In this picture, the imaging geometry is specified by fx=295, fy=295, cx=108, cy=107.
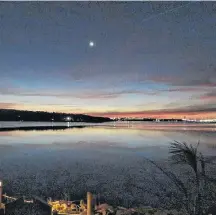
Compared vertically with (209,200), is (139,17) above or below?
above

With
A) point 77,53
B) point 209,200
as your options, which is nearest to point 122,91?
point 77,53

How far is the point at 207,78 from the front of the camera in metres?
5.25

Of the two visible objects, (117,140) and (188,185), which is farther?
(117,140)

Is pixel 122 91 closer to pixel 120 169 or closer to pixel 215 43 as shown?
pixel 120 169

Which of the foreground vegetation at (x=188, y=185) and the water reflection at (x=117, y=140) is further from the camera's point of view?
the water reflection at (x=117, y=140)

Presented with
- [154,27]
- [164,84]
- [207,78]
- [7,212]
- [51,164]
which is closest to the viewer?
[7,212]

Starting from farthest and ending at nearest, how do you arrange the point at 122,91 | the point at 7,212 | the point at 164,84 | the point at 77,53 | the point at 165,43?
the point at 122,91, the point at 164,84, the point at 77,53, the point at 165,43, the point at 7,212

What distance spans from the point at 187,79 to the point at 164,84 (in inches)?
18.1

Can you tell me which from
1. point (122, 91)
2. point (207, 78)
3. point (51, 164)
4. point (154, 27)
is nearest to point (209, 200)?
point (154, 27)

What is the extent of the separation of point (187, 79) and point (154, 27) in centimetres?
242

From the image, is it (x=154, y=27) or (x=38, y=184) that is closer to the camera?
(x=154, y=27)

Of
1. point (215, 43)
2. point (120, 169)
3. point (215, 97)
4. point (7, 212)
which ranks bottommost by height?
point (120, 169)

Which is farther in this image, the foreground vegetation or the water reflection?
the water reflection

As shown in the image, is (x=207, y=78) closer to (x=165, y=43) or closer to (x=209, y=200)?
(x=165, y=43)
